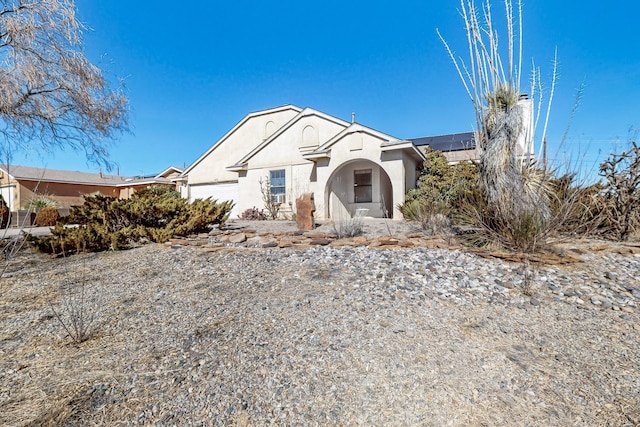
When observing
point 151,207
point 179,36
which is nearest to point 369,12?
point 179,36

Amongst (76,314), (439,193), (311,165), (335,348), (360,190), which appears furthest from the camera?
(360,190)

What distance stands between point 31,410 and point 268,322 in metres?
1.47

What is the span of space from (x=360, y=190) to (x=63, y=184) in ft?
68.6

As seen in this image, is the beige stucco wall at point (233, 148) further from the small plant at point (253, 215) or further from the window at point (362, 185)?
the window at point (362, 185)

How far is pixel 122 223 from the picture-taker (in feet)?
20.6

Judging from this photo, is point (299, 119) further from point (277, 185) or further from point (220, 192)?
point (220, 192)

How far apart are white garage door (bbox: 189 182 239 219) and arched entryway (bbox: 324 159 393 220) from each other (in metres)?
5.78

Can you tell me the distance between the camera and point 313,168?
515 inches

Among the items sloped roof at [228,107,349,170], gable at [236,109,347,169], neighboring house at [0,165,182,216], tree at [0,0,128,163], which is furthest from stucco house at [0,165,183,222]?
tree at [0,0,128,163]

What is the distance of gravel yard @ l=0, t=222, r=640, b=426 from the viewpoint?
163 cm

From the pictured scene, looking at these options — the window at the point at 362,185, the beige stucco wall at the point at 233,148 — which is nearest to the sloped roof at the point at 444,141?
the window at the point at 362,185

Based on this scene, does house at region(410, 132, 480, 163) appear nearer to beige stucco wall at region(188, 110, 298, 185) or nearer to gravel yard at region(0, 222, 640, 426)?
gravel yard at region(0, 222, 640, 426)

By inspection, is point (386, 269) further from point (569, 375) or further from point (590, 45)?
point (590, 45)

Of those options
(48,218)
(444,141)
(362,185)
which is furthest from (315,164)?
(48,218)
